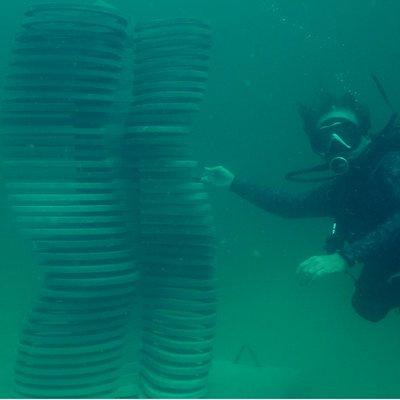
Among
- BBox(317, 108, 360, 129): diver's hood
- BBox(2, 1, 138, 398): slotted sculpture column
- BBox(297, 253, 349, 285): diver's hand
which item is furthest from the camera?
BBox(2, 1, 138, 398): slotted sculpture column

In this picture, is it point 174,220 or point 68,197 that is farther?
point 174,220

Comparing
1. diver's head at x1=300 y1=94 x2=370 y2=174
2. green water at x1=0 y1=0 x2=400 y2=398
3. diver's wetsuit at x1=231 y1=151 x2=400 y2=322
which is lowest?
green water at x1=0 y1=0 x2=400 y2=398

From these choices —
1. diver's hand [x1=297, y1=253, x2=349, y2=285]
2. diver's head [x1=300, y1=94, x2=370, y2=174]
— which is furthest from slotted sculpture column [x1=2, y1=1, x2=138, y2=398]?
diver's head [x1=300, y1=94, x2=370, y2=174]

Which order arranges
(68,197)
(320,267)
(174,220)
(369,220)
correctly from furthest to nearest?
(174,220)
(68,197)
(369,220)
(320,267)

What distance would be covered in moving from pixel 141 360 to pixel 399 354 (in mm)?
7120

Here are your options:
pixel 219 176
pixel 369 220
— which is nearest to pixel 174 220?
pixel 219 176

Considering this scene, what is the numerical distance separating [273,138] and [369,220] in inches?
277

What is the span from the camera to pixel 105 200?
427 cm

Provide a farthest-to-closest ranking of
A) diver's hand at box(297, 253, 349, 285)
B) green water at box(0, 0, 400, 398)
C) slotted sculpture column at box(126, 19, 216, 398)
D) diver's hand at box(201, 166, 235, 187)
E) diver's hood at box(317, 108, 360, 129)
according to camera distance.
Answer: green water at box(0, 0, 400, 398) < diver's hand at box(201, 166, 235, 187) < slotted sculpture column at box(126, 19, 216, 398) < diver's hood at box(317, 108, 360, 129) < diver's hand at box(297, 253, 349, 285)

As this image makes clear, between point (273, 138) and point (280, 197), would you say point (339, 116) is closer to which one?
point (280, 197)

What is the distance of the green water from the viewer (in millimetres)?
10164

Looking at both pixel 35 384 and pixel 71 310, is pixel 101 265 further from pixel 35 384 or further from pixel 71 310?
pixel 35 384

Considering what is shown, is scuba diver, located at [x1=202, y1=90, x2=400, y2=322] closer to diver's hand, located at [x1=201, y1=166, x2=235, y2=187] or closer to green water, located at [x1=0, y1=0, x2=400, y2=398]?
diver's hand, located at [x1=201, y1=166, x2=235, y2=187]

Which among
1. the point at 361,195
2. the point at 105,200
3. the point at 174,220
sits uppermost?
the point at 361,195
